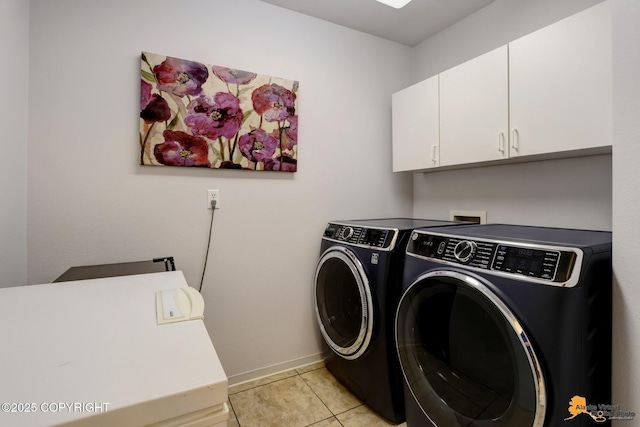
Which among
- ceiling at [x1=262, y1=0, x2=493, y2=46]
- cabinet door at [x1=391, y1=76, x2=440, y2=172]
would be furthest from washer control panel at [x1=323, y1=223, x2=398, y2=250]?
ceiling at [x1=262, y1=0, x2=493, y2=46]

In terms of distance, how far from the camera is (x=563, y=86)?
130cm

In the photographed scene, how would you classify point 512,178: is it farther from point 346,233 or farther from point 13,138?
point 13,138

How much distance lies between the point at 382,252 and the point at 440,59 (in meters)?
1.69

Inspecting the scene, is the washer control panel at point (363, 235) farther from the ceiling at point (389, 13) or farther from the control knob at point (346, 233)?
the ceiling at point (389, 13)

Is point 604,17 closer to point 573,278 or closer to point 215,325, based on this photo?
point 573,278

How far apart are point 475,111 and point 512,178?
19.6 inches

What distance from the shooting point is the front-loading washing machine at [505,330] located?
86 cm

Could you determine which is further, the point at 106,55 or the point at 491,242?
the point at 106,55

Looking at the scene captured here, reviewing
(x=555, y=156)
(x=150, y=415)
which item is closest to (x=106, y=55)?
(x=150, y=415)

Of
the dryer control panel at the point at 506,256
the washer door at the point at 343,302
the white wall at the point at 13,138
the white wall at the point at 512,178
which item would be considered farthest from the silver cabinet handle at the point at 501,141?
the white wall at the point at 13,138

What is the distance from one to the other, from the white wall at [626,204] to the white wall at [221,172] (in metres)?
1.46

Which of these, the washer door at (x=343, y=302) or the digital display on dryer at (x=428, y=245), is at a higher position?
the digital display on dryer at (x=428, y=245)

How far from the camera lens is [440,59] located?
7.45 feet

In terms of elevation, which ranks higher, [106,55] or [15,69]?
[106,55]
